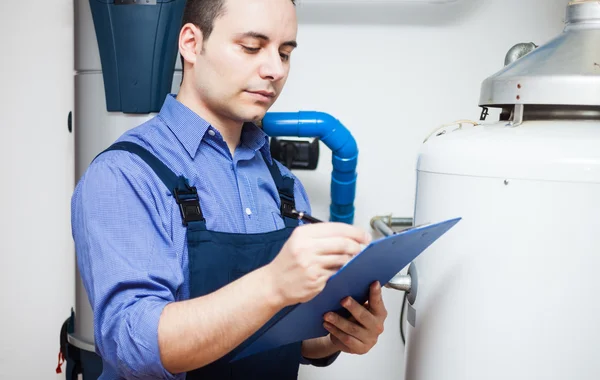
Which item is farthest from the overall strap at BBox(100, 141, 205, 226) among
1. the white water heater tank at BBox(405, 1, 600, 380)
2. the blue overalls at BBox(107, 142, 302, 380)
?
the white water heater tank at BBox(405, 1, 600, 380)

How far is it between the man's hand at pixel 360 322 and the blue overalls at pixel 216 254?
0.46 ft

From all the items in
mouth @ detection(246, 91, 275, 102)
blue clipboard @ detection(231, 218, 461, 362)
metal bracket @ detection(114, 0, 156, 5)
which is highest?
metal bracket @ detection(114, 0, 156, 5)

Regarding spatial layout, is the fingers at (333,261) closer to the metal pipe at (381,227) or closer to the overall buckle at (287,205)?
the overall buckle at (287,205)

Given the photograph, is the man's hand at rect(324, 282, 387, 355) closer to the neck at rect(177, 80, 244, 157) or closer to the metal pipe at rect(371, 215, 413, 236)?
the neck at rect(177, 80, 244, 157)

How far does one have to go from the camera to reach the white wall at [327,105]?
1.78m

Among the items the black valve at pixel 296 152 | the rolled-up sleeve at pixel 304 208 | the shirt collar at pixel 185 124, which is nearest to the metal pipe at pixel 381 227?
the black valve at pixel 296 152

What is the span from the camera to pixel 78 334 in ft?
5.13

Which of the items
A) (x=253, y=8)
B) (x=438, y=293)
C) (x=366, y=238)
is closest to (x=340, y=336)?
(x=438, y=293)

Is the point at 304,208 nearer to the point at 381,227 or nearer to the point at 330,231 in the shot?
the point at 381,227

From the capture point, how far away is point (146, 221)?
922mm

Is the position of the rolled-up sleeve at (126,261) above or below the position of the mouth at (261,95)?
below

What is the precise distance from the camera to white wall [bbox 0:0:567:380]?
70.2 inches

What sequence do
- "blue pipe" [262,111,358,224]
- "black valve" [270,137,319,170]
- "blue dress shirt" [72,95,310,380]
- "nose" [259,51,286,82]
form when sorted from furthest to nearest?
"black valve" [270,137,319,170] < "blue pipe" [262,111,358,224] < "nose" [259,51,286,82] < "blue dress shirt" [72,95,310,380]

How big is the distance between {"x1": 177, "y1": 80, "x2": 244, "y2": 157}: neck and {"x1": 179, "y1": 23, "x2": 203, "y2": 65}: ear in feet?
0.18
